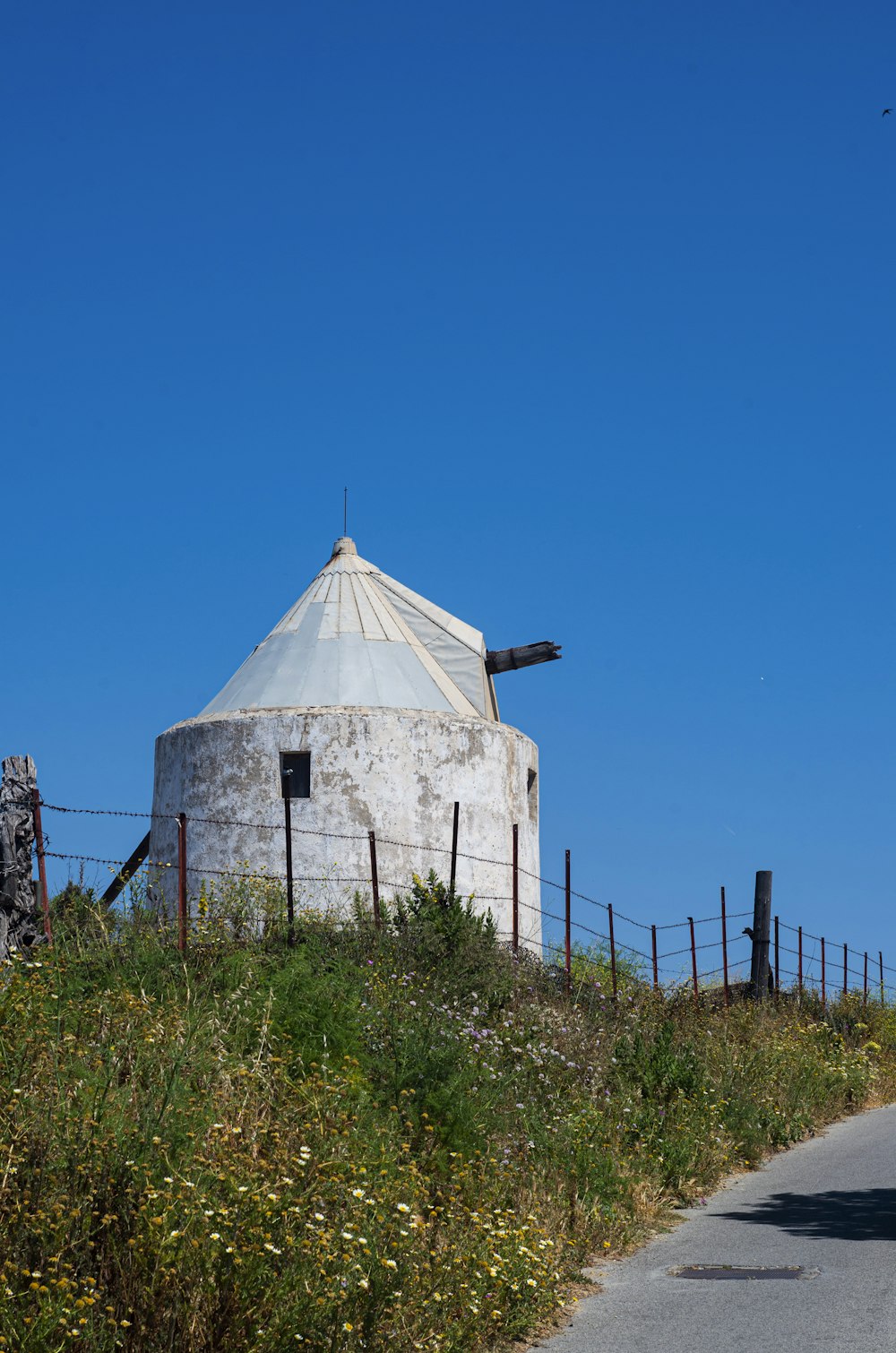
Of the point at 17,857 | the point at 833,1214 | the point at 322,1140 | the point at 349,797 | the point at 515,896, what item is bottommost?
the point at 833,1214

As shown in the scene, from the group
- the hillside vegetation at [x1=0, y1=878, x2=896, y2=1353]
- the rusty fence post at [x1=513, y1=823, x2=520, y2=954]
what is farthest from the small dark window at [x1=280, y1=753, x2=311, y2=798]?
the hillside vegetation at [x1=0, y1=878, x2=896, y2=1353]

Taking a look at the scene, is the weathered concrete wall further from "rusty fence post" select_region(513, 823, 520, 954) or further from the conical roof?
"rusty fence post" select_region(513, 823, 520, 954)

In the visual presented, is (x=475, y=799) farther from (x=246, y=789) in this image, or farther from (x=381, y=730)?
(x=246, y=789)

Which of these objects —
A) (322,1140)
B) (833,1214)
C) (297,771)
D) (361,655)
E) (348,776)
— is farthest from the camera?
(361,655)

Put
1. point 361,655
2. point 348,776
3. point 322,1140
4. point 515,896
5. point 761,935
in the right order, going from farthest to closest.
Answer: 1. point 761,935
2. point 361,655
3. point 348,776
4. point 515,896
5. point 322,1140

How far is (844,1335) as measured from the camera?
24.2 ft

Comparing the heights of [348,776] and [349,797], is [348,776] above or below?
above

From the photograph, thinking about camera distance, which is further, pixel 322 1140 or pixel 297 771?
pixel 297 771

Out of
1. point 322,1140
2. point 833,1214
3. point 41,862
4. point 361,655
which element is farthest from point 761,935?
point 322,1140

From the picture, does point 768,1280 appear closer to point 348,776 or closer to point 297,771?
point 348,776

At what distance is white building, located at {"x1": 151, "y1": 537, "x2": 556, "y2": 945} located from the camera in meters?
21.4

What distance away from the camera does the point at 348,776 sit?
21594 millimetres

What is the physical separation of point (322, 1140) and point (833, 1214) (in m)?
5.35

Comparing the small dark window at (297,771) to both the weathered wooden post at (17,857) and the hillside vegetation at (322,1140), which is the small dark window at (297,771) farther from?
the weathered wooden post at (17,857)
